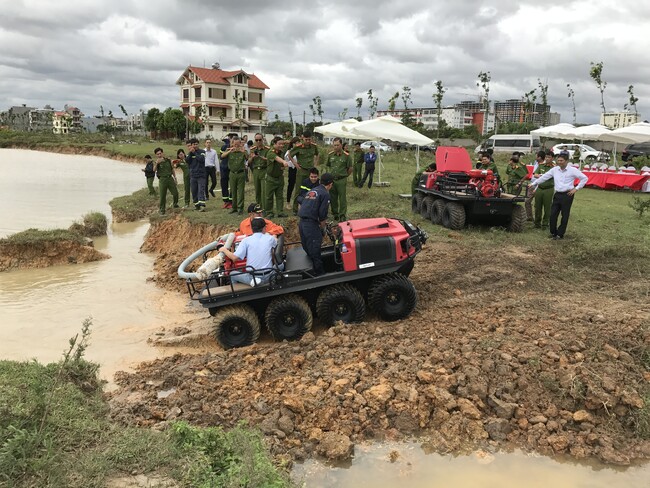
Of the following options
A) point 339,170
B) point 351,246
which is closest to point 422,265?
point 351,246

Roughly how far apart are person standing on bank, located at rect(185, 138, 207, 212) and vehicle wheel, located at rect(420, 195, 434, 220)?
562cm

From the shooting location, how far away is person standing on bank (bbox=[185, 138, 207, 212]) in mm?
13039

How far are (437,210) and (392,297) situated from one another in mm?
4888

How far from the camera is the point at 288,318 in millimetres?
6488

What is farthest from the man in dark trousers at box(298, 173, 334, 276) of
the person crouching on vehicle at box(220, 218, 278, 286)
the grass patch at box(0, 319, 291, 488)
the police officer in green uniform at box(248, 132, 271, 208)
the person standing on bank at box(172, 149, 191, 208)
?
the person standing on bank at box(172, 149, 191, 208)

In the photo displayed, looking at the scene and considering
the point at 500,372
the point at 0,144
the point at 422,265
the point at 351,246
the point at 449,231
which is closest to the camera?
the point at 500,372

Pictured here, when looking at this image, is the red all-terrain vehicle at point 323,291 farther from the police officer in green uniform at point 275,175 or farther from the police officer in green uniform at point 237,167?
the police officer in green uniform at point 237,167

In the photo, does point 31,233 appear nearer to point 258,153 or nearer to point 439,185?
point 258,153

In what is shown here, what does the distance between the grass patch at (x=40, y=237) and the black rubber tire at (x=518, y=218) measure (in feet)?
32.0

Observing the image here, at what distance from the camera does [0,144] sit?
6291 cm

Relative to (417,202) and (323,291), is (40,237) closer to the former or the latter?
(323,291)

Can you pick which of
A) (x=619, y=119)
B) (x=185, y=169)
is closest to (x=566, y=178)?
(x=185, y=169)

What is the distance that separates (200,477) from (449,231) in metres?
8.04

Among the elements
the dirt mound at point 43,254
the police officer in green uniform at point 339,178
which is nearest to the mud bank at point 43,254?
the dirt mound at point 43,254
